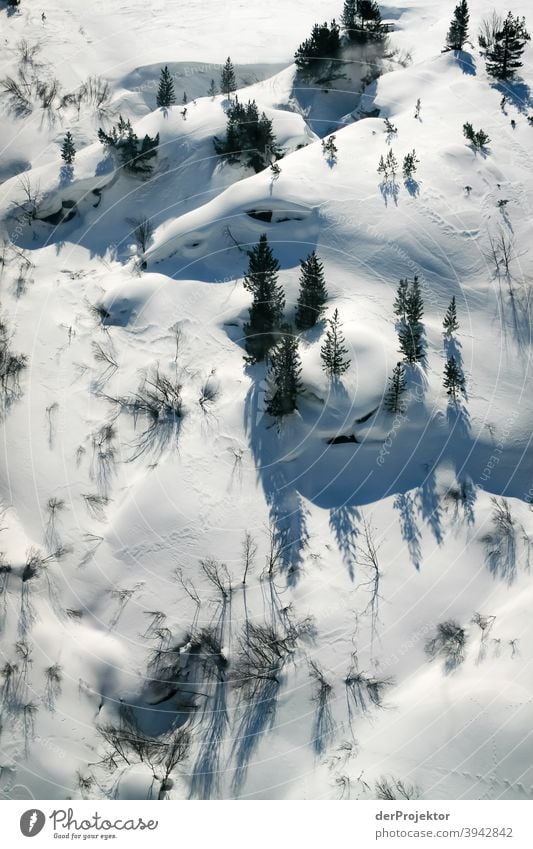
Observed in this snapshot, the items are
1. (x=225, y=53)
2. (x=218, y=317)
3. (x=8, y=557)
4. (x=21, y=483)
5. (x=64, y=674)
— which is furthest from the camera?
(x=225, y=53)

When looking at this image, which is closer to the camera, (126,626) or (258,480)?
(126,626)

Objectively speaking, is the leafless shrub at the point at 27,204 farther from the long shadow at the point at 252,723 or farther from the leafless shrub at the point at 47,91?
the long shadow at the point at 252,723

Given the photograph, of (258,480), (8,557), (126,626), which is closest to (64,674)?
(126,626)

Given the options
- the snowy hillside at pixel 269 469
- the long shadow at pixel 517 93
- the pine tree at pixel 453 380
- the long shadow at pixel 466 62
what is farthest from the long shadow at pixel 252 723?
the long shadow at pixel 466 62

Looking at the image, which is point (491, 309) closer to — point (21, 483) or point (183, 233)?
point (183, 233)

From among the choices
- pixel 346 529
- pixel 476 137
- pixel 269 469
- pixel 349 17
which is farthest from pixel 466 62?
pixel 346 529
